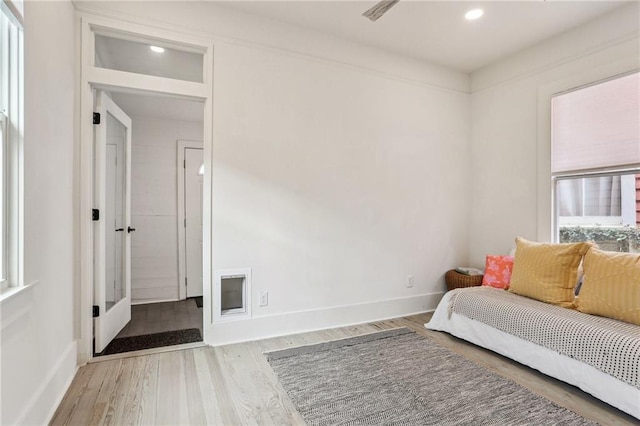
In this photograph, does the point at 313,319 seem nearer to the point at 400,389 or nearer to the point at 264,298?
the point at 264,298

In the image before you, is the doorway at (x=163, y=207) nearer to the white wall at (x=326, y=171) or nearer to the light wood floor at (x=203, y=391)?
the light wood floor at (x=203, y=391)

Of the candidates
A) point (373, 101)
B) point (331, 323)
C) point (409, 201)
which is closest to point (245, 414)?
point (331, 323)

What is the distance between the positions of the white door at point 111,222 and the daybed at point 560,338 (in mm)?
3010

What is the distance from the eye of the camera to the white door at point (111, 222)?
2.58m

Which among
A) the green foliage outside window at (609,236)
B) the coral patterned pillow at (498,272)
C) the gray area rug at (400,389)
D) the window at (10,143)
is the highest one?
the window at (10,143)

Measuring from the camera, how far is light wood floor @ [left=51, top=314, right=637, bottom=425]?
5.85 feet

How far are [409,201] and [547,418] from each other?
2268mm

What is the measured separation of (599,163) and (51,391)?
4380mm

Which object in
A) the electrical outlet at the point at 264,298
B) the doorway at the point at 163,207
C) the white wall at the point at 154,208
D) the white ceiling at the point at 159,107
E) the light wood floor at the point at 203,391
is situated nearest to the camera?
the light wood floor at the point at 203,391

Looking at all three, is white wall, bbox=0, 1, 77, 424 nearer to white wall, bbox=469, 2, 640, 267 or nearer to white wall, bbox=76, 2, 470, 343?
white wall, bbox=76, 2, 470, 343

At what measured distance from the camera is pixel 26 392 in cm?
154

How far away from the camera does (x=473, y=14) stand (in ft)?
9.21

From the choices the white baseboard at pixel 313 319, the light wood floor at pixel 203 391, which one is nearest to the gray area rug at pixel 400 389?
the light wood floor at pixel 203 391

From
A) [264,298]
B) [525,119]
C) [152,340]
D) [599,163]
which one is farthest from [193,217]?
[599,163]
